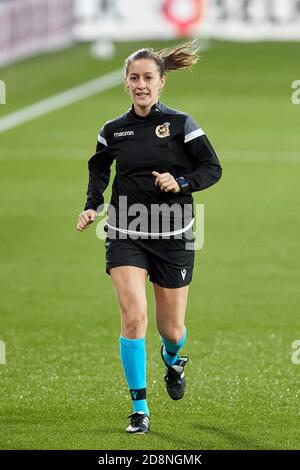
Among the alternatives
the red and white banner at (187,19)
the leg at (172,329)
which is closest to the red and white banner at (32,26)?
→ the red and white banner at (187,19)

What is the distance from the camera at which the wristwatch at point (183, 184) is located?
8461 mm

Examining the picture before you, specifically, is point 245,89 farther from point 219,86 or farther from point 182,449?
point 182,449

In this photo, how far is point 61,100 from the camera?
27.7 meters

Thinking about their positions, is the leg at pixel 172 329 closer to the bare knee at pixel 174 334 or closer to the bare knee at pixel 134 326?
the bare knee at pixel 174 334

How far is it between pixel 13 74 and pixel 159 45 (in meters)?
4.47

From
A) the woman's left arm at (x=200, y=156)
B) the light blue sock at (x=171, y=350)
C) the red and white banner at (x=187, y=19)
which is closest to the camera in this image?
the woman's left arm at (x=200, y=156)

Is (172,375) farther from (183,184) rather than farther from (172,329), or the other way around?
(183,184)

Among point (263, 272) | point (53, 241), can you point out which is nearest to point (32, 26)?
point (53, 241)

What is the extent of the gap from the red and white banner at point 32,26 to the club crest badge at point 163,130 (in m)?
21.4

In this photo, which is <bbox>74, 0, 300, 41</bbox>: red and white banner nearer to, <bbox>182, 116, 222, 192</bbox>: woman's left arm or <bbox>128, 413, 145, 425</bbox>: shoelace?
<bbox>182, 116, 222, 192</bbox>: woman's left arm

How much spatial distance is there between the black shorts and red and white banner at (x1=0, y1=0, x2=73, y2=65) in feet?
70.3

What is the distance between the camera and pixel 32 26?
32.3 meters

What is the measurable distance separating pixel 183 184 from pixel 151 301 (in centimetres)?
461

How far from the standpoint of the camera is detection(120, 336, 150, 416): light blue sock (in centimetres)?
846
